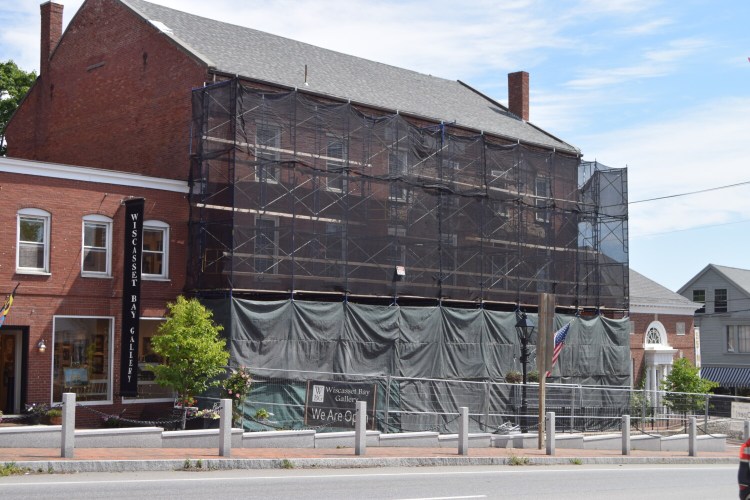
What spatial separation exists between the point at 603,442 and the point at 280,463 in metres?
14.3

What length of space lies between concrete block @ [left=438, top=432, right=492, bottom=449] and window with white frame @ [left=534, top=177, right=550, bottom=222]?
13065mm

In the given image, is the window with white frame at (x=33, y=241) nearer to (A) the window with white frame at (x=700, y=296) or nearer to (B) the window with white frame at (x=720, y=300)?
(B) the window with white frame at (x=720, y=300)

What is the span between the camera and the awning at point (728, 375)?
61.4 meters

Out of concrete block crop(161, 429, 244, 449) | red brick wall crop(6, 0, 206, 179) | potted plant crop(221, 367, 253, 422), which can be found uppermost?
red brick wall crop(6, 0, 206, 179)

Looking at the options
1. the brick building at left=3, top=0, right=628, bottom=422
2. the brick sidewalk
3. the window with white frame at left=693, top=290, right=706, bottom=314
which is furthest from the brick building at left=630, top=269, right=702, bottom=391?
the window with white frame at left=693, top=290, right=706, bottom=314

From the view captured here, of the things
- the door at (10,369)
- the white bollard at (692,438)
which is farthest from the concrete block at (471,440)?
the door at (10,369)

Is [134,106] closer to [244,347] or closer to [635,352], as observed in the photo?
[244,347]

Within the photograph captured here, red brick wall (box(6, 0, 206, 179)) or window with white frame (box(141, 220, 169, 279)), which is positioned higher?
red brick wall (box(6, 0, 206, 179))

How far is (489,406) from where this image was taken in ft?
98.0

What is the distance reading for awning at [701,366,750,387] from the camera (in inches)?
2419

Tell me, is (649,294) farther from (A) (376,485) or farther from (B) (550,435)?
(A) (376,485)

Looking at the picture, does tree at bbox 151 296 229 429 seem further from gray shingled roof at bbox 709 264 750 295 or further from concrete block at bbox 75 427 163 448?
gray shingled roof at bbox 709 264 750 295

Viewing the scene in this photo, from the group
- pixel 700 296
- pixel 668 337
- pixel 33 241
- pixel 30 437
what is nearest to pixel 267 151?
pixel 33 241

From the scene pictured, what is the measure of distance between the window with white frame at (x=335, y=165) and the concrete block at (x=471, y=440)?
8869mm
